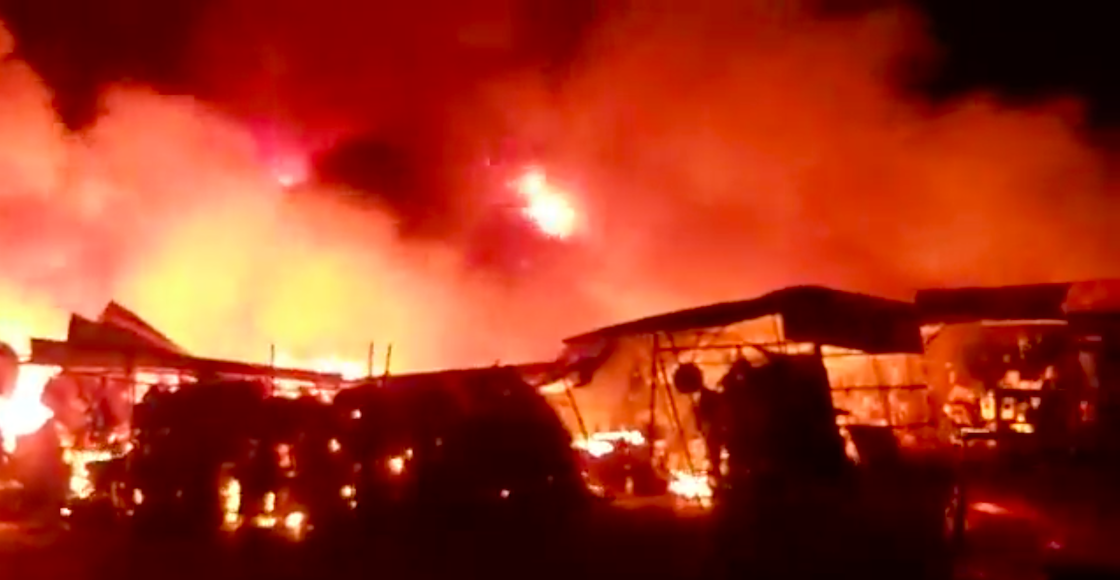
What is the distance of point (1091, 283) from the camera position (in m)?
16.2

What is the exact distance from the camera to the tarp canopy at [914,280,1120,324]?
15969 millimetres

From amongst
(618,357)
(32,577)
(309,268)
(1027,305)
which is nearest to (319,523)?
(32,577)

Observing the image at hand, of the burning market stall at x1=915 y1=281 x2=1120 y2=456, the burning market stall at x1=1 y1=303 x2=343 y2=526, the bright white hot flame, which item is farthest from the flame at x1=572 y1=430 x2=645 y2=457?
the bright white hot flame

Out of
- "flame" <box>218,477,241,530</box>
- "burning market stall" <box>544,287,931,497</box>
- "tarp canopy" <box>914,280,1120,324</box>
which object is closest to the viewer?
"burning market stall" <box>544,287,931,497</box>

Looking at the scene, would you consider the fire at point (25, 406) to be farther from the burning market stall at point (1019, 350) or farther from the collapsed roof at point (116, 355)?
the burning market stall at point (1019, 350)

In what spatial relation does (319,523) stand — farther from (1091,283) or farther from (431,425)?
(1091,283)

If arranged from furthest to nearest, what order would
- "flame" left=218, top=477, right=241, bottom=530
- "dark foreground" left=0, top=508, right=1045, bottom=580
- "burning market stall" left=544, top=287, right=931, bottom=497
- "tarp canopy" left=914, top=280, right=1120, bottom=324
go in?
"tarp canopy" left=914, top=280, right=1120, bottom=324, "flame" left=218, top=477, right=241, bottom=530, "burning market stall" left=544, top=287, right=931, bottom=497, "dark foreground" left=0, top=508, right=1045, bottom=580

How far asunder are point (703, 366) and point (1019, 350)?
4.03 metres

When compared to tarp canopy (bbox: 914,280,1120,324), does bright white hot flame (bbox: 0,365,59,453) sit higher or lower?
lower

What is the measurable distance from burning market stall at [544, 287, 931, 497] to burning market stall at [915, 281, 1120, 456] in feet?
1.59

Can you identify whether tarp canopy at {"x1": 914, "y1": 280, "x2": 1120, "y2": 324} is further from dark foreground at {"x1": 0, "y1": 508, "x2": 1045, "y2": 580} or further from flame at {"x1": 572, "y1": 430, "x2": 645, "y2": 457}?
dark foreground at {"x1": 0, "y1": 508, "x2": 1045, "y2": 580}

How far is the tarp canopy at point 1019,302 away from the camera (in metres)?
16.0

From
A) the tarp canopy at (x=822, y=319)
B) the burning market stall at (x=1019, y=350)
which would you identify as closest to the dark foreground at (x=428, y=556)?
the tarp canopy at (x=822, y=319)

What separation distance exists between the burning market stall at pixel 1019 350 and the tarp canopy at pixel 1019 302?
1 centimetres
